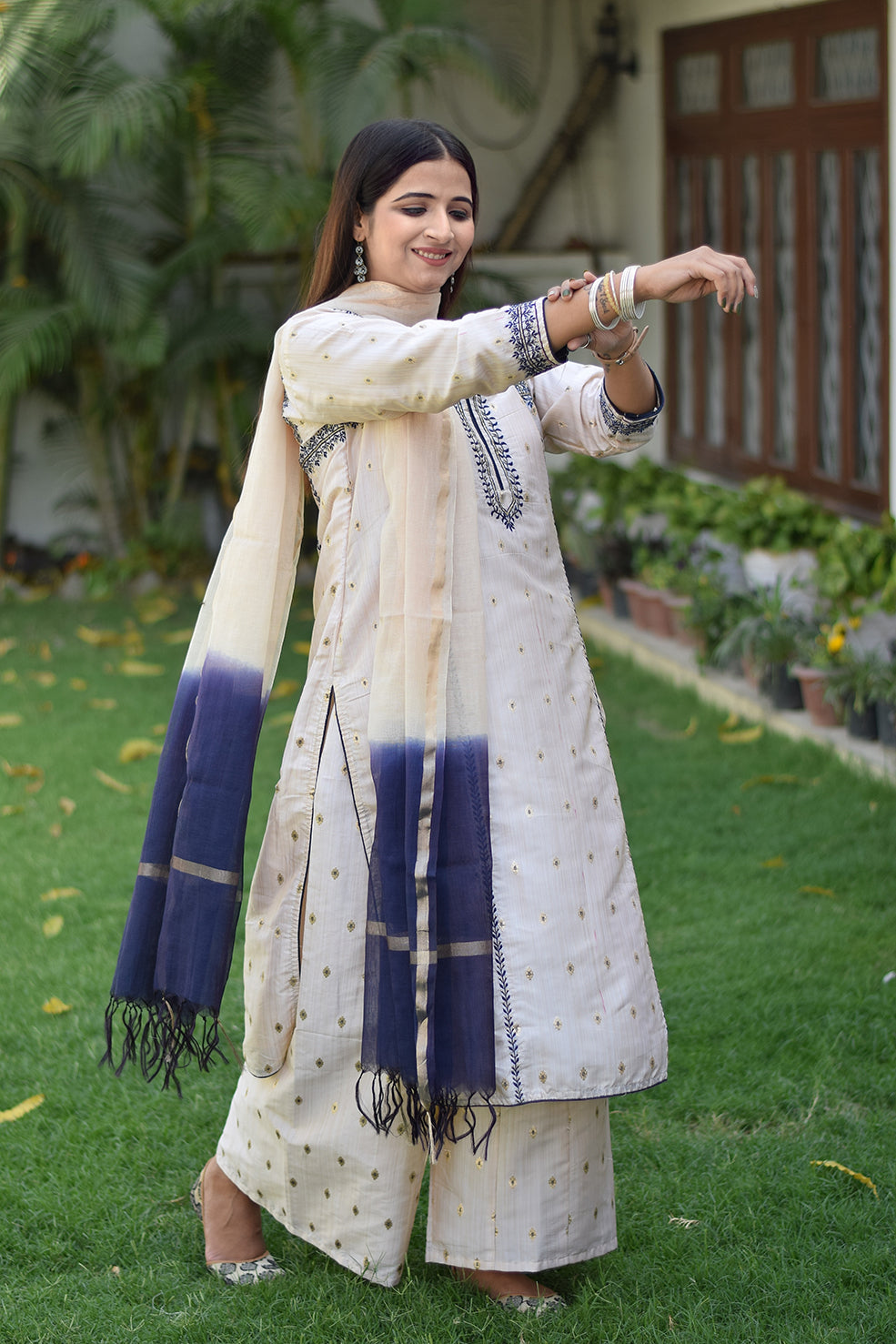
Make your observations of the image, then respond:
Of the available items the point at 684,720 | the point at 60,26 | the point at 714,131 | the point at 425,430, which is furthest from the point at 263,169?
the point at 425,430

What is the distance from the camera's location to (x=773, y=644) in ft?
18.3

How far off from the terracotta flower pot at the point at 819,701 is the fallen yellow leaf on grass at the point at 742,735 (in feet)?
0.64

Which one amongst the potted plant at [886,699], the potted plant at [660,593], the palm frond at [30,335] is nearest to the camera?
the potted plant at [886,699]

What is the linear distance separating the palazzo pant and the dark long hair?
0.68 metres

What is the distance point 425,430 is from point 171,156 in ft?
21.7

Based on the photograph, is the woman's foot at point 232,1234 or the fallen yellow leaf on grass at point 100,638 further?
the fallen yellow leaf on grass at point 100,638

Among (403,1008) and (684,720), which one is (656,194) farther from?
(403,1008)

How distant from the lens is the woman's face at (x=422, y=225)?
7.21 feet

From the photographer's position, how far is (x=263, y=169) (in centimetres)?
728

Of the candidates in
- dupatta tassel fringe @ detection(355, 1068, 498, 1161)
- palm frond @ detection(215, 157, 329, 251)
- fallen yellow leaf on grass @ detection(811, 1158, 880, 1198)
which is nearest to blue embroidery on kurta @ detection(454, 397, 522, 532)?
dupatta tassel fringe @ detection(355, 1068, 498, 1161)

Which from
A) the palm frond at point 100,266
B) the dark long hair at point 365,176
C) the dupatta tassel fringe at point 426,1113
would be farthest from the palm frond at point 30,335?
the dupatta tassel fringe at point 426,1113

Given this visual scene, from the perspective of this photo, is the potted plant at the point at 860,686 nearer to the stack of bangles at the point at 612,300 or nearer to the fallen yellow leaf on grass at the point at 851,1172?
the fallen yellow leaf on grass at the point at 851,1172

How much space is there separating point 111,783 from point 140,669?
1.64 meters

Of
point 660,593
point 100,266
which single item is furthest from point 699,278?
point 100,266
